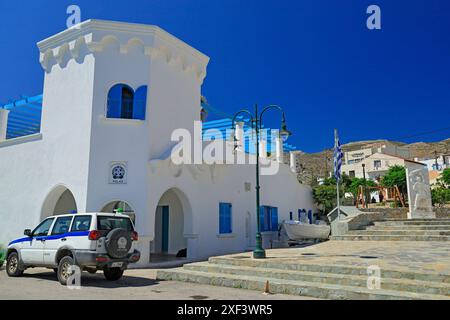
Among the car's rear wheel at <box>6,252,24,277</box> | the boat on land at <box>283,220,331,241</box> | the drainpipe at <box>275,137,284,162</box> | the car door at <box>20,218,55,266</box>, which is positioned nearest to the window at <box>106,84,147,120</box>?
the car door at <box>20,218,55,266</box>

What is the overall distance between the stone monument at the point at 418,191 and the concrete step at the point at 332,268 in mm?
11742

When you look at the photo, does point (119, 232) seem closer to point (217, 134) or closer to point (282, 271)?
point (282, 271)

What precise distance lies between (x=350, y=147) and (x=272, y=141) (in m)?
111

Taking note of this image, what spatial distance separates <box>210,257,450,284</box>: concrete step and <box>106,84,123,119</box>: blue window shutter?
22.7 feet

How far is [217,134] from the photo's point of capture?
2219 cm

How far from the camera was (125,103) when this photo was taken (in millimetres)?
14438

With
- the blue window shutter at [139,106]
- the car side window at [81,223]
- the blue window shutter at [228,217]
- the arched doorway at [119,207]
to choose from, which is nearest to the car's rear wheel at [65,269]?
Result: the car side window at [81,223]

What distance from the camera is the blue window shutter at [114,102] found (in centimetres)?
1409

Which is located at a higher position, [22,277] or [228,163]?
[228,163]

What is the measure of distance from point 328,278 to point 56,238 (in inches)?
276

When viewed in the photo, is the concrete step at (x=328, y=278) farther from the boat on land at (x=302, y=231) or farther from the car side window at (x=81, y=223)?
the boat on land at (x=302, y=231)

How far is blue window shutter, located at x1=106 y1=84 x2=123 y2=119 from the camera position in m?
14.1
